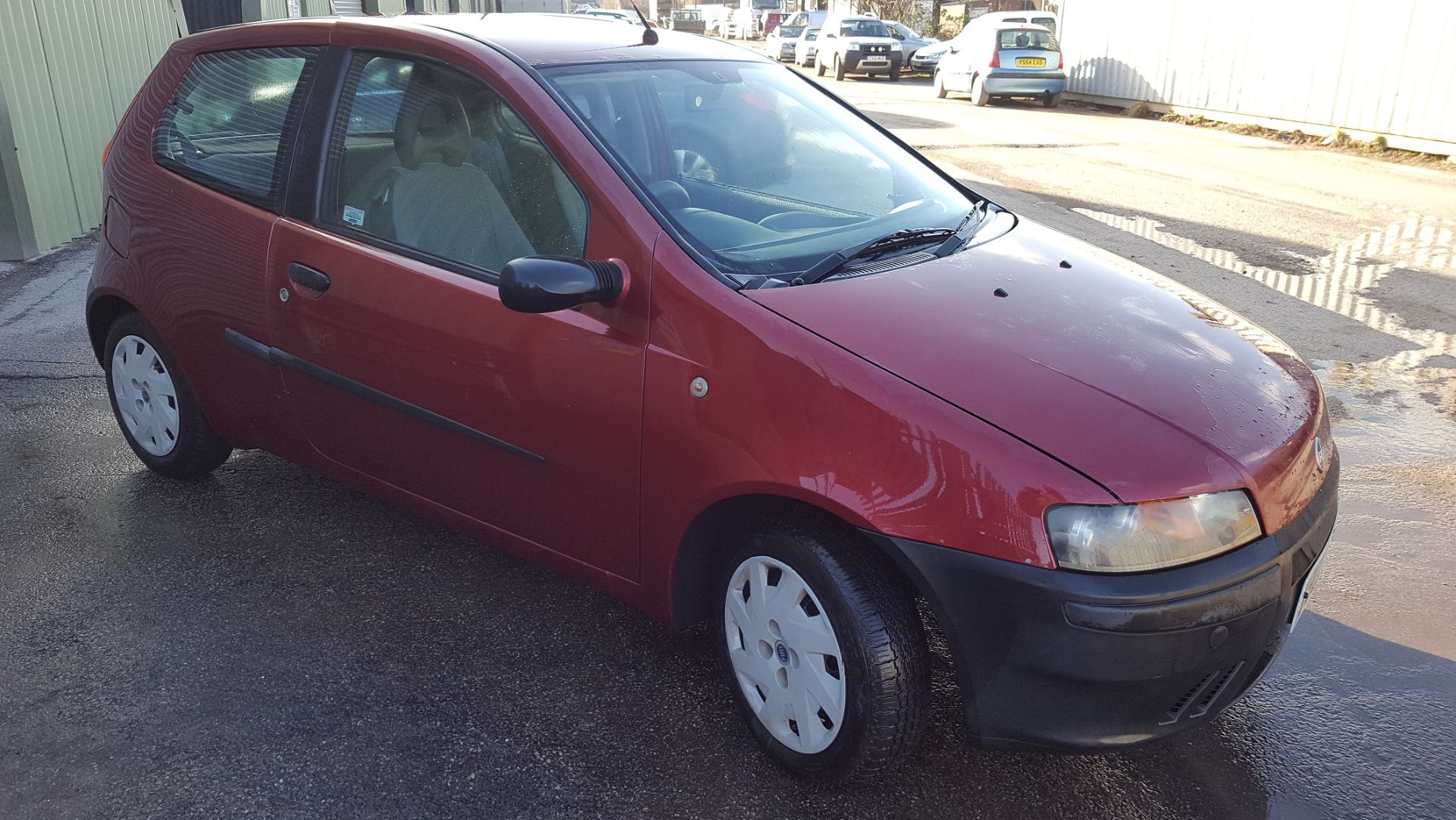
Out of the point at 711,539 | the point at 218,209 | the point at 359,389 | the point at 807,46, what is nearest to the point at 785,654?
the point at 711,539

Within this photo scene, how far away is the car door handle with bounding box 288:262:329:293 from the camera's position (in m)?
3.25

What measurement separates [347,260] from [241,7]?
9.17 m

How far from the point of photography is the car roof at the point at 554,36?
3.15 meters

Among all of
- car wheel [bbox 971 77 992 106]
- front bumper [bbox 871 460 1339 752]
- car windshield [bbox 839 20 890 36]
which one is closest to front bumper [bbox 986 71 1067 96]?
car wheel [bbox 971 77 992 106]

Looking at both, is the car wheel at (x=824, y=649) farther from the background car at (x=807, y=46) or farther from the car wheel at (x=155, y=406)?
the background car at (x=807, y=46)

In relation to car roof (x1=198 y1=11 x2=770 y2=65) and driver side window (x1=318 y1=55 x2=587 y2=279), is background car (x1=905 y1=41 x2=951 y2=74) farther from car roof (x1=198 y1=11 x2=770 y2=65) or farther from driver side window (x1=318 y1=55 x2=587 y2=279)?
driver side window (x1=318 y1=55 x2=587 y2=279)

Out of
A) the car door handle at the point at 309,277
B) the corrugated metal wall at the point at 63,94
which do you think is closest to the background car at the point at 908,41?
the corrugated metal wall at the point at 63,94

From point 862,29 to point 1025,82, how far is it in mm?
9019

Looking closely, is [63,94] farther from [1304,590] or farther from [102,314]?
[1304,590]

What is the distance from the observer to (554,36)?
10.9ft

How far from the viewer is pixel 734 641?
2639mm

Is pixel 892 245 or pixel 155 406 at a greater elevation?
pixel 892 245

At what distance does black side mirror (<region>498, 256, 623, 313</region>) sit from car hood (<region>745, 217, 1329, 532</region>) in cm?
39

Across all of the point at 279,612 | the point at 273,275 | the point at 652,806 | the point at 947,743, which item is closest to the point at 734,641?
the point at 652,806
